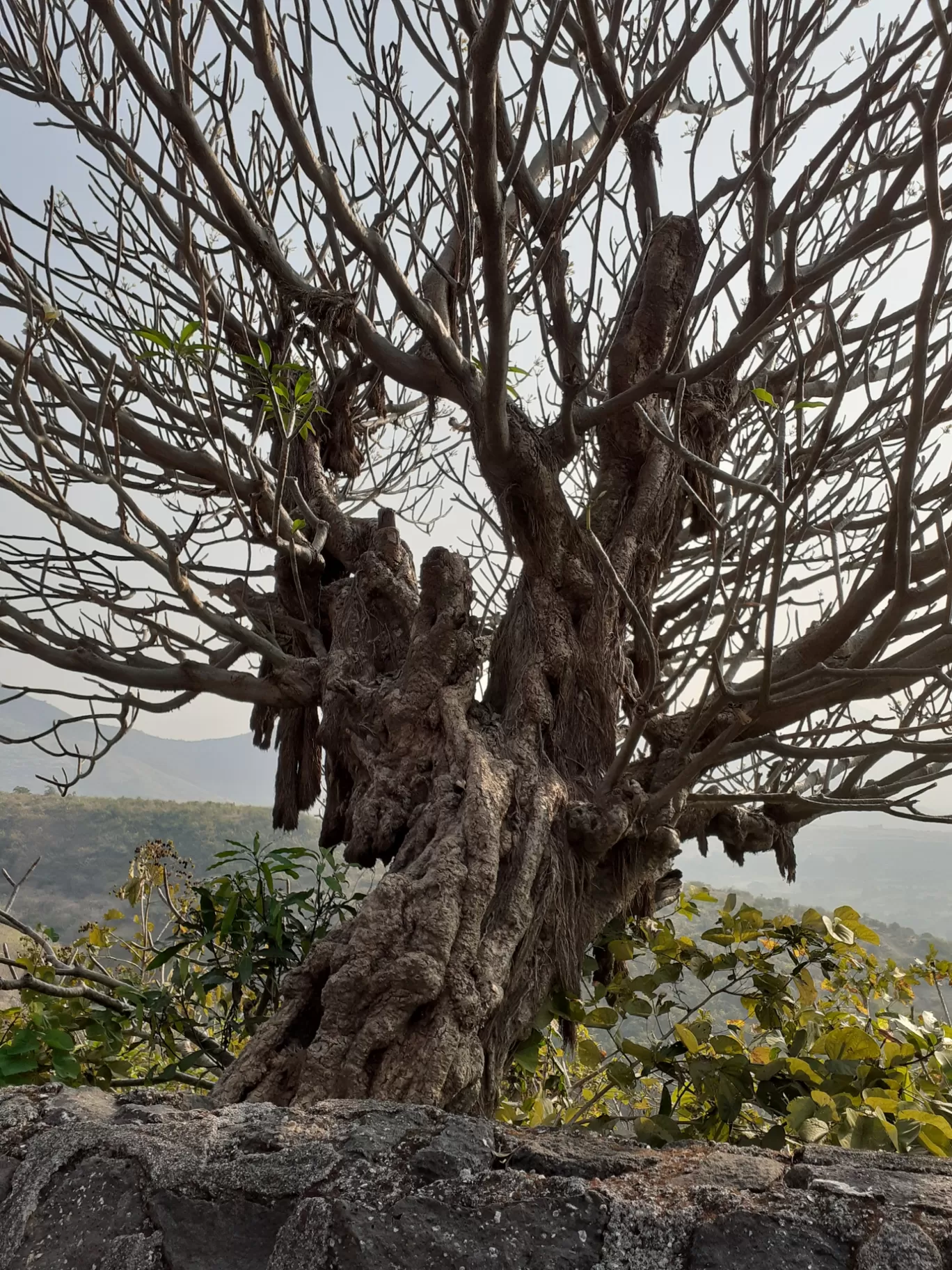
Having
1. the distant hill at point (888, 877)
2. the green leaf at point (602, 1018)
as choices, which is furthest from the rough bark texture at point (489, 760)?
the distant hill at point (888, 877)

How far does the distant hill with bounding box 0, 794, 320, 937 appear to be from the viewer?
937cm

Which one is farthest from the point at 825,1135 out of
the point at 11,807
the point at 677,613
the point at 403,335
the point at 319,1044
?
the point at 11,807

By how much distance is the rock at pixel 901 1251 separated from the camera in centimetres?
77

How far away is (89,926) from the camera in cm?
290

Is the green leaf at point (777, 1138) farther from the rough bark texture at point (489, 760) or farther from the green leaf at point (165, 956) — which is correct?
the green leaf at point (165, 956)

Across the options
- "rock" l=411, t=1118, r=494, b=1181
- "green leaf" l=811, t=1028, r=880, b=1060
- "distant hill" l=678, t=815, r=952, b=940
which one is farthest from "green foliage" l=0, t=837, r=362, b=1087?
"distant hill" l=678, t=815, r=952, b=940

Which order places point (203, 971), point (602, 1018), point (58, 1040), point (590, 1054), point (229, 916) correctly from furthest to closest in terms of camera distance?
point (203, 971), point (229, 916), point (590, 1054), point (602, 1018), point (58, 1040)

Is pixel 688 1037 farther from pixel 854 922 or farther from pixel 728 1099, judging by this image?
pixel 854 922

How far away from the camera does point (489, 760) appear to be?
217cm

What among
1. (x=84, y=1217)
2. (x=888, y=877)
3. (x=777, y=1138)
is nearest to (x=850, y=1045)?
(x=777, y=1138)

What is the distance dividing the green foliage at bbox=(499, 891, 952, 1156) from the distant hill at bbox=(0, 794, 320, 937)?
5.92 metres

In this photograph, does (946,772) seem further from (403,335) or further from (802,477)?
Answer: (403,335)

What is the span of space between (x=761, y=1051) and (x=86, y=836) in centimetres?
1108

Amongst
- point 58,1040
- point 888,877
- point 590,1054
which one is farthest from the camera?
point 888,877
